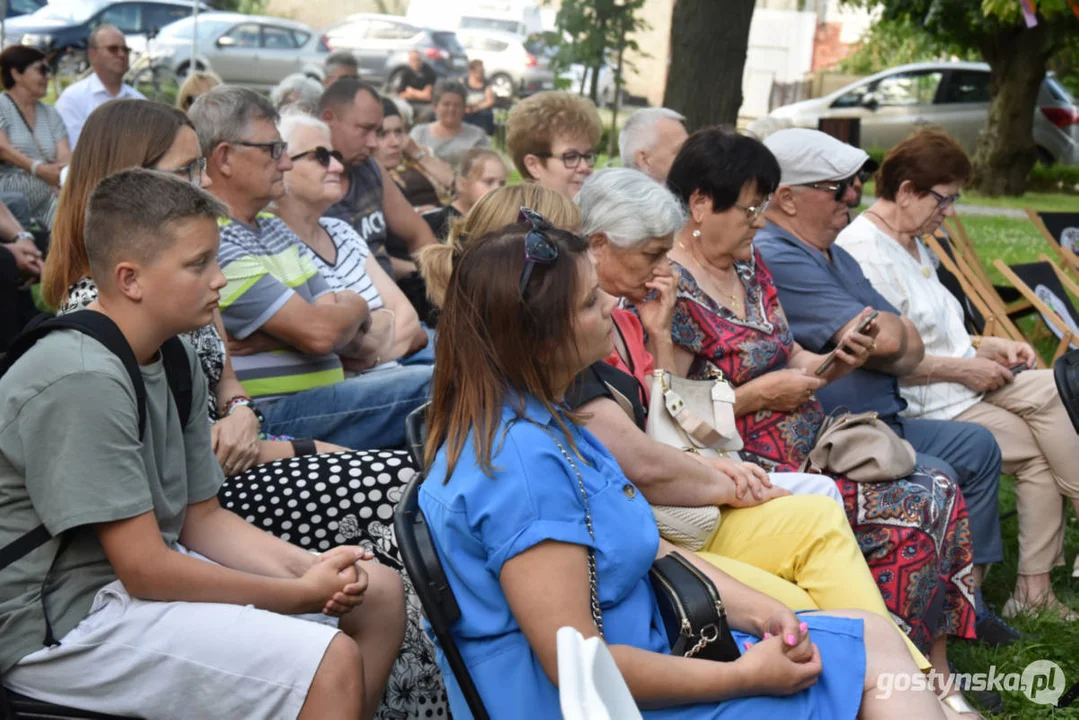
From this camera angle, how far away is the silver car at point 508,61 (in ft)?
76.7

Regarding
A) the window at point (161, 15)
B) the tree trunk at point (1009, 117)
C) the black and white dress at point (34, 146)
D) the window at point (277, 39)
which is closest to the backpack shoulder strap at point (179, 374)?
the black and white dress at point (34, 146)

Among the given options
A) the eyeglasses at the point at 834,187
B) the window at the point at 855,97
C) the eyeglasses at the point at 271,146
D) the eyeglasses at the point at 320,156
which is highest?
the eyeglasses at the point at 271,146

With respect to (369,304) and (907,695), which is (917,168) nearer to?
(369,304)

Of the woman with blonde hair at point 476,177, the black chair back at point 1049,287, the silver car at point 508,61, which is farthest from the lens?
the silver car at point 508,61

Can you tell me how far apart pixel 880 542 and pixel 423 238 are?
2.93 metres

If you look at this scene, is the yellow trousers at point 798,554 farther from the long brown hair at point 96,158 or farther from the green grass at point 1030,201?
the green grass at point 1030,201

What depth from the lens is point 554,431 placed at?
2230 millimetres

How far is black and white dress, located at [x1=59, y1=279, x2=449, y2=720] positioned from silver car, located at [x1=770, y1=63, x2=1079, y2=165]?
18.6 metres

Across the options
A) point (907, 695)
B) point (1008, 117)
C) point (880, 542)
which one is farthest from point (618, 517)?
point (1008, 117)

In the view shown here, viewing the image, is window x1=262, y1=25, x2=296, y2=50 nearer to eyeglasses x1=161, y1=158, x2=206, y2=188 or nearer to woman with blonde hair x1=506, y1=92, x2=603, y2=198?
woman with blonde hair x1=506, y1=92, x2=603, y2=198

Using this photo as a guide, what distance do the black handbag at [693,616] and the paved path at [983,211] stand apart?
1422 centimetres

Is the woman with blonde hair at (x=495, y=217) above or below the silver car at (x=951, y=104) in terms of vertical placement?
above

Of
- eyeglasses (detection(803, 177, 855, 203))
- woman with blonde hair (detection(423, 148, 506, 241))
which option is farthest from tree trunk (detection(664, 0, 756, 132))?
eyeglasses (detection(803, 177, 855, 203))

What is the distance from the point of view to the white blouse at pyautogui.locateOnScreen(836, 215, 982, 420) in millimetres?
4676
